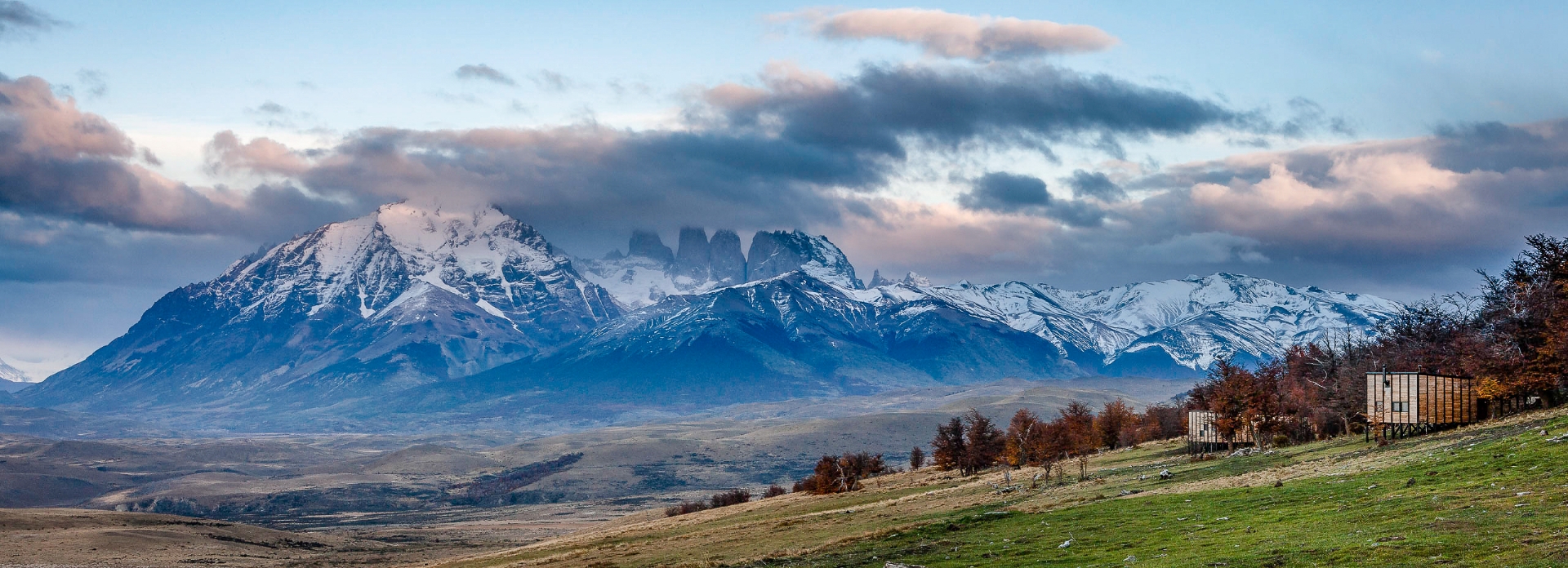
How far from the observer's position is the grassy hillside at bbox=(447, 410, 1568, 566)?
34.1 m

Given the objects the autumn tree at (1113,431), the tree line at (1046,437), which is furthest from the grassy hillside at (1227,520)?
the autumn tree at (1113,431)

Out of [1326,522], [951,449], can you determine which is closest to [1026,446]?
[951,449]

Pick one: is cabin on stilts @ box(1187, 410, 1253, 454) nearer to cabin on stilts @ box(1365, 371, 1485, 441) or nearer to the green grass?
cabin on stilts @ box(1365, 371, 1485, 441)

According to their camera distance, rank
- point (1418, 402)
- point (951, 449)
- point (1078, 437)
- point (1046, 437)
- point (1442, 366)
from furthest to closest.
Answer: point (951, 449)
point (1078, 437)
point (1046, 437)
point (1442, 366)
point (1418, 402)

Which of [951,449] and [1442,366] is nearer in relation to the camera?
[1442,366]

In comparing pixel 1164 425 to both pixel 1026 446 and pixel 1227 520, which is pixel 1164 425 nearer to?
pixel 1026 446

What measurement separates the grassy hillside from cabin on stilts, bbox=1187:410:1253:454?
14.1 meters

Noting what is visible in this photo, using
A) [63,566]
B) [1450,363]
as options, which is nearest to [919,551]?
[1450,363]

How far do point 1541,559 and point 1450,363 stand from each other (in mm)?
67761

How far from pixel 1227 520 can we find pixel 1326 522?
572 cm

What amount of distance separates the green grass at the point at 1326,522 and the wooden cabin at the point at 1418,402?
6.16 m

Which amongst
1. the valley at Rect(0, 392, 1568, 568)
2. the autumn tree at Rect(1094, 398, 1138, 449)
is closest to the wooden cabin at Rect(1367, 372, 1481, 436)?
the valley at Rect(0, 392, 1568, 568)

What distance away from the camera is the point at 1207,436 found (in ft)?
340

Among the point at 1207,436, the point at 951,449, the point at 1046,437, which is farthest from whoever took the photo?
the point at 951,449
